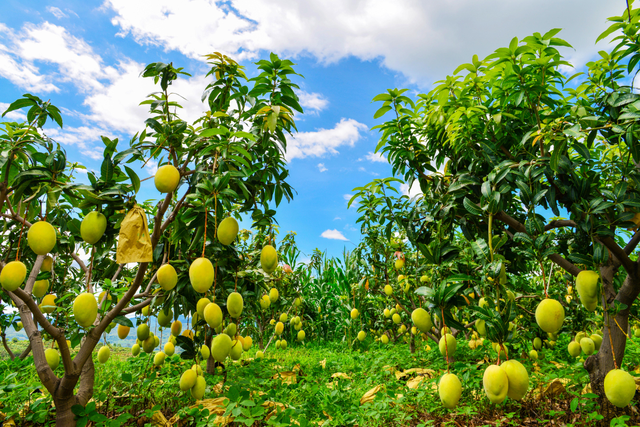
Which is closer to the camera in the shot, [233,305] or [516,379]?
[516,379]

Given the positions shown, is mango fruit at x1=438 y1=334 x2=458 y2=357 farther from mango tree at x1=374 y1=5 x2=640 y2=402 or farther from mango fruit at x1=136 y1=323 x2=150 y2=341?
mango fruit at x1=136 y1=323 x2=150 y2=341

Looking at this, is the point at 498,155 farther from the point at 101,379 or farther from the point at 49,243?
the point at 101,379

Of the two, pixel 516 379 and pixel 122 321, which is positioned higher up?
pixel 122 321

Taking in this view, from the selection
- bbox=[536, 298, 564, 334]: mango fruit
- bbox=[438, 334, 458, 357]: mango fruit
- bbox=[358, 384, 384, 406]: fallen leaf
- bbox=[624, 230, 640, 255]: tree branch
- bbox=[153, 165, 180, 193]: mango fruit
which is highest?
bbox=[153, 165, 180, 193]: mango fruit

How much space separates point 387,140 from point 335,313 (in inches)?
194

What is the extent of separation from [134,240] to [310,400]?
1670 millimetres

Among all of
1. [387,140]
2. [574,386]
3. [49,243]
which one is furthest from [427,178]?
[49,243]

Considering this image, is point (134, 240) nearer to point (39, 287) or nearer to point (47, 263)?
point (39, 287)

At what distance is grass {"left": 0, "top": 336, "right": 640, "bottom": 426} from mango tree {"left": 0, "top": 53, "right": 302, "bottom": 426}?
1.03 ft

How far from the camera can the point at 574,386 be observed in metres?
2.21

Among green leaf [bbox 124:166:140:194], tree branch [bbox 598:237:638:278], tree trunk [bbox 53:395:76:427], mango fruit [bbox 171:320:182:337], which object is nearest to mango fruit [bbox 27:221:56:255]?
green leaf [bbox 124:166:140:194]

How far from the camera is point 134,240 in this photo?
1.33 m

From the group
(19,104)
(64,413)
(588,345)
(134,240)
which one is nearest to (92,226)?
(134,240)

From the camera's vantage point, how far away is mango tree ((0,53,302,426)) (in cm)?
135
